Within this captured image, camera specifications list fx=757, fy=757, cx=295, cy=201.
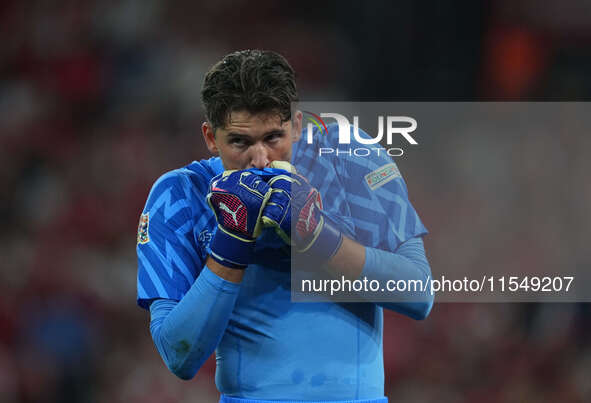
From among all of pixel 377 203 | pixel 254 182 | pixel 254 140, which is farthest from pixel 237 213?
pixel 377 203

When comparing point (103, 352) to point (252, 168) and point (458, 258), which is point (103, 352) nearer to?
point (458, 258)

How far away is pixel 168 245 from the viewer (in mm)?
1391

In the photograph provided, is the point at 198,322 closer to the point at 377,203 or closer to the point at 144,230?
the point at 144,230

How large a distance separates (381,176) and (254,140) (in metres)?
0.26

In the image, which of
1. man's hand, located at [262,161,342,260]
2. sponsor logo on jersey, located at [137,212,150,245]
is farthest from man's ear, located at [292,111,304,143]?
sponsor logo on jersey, located at [137,212,150,245]

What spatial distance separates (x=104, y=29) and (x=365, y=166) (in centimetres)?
300

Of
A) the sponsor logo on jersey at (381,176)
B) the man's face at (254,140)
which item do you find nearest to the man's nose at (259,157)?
the man's face at (254,140)

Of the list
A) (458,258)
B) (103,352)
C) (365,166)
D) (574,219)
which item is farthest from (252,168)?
(103,352)

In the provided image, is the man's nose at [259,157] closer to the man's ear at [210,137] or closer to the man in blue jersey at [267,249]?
the man in blue jersey at [267,249]

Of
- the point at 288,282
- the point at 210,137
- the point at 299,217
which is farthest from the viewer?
the point at 210,137

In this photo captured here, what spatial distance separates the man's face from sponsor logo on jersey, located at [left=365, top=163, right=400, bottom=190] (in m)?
0.16

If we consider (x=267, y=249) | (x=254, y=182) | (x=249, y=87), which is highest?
(x=249, y=87)

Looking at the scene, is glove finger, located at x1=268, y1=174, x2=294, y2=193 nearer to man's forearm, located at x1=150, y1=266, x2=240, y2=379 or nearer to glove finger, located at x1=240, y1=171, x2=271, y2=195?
glove finger, located at x1=240, y1=171, x2=271, y2=195

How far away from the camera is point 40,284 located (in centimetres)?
377
